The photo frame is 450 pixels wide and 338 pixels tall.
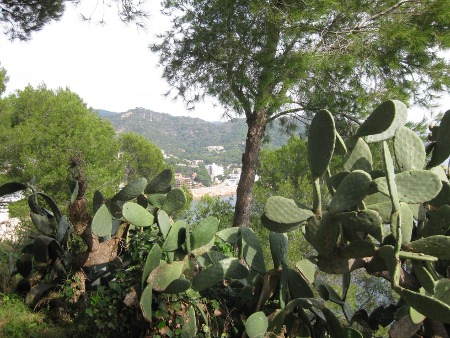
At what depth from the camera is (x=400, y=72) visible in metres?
5.88

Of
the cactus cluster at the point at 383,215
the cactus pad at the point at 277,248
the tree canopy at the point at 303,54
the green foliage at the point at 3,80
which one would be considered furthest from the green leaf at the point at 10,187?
the green foliage at the point at 3,80

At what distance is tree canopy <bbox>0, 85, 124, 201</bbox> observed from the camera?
58.0 ft

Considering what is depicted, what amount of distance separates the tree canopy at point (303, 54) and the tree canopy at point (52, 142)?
1088 centimetres

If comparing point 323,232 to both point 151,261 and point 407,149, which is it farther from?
point 151,261

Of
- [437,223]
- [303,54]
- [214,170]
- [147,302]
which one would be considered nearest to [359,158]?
[437,223]

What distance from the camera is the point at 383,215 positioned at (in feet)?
4.99

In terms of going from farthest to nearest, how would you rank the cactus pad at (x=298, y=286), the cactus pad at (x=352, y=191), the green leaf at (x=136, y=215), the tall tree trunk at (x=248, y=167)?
the tall tree trunk at (x=248, y=167)
the green leaf at (x=136, y=215)
the cactus pad at (x=298, y=286)
the cactus pad at (x=352, y=191)

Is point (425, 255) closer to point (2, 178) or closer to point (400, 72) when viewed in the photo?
point (400, 72)

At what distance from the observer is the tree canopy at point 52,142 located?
58.0 feet

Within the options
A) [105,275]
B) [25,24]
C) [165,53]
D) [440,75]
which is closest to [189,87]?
[165,53]

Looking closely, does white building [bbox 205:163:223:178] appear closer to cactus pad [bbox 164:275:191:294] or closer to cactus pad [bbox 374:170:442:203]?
cactus pad [bbox 164:275:191:294]

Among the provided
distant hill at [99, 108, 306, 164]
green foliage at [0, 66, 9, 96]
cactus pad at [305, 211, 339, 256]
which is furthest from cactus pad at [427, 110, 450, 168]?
distant hill at [99, 108, 306, 164]

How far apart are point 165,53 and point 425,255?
230 inches

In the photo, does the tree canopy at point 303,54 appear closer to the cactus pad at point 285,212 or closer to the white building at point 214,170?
the cactus pad at point 285,212
